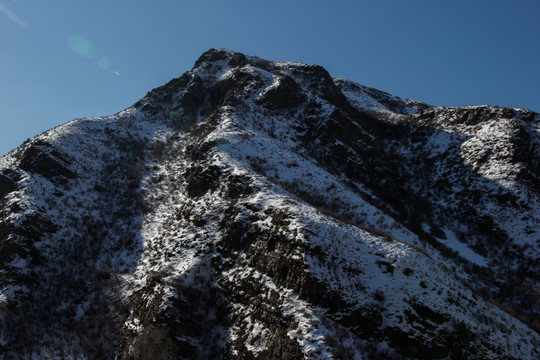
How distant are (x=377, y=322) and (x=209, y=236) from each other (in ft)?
38.1

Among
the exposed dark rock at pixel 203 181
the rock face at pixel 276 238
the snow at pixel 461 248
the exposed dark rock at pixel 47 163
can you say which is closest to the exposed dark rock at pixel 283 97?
the rock face at pixel 276 238

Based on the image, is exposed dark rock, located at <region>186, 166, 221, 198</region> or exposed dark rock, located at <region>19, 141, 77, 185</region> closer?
exposed dark rock, located at <region>186, 166, 221, 198</region>

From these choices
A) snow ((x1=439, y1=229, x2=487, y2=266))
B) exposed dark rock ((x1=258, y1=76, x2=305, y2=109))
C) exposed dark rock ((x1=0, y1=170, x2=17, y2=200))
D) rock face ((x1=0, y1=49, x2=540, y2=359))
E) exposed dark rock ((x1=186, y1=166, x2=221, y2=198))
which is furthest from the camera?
exposed dark rock ((x1=258, y1=76, x2=305, y2=109))

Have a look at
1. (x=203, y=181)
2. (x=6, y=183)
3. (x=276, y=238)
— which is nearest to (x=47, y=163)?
(x=6, y=183)

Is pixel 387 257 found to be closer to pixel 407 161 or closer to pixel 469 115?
pixel 407 161

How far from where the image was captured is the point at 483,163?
3503 cm

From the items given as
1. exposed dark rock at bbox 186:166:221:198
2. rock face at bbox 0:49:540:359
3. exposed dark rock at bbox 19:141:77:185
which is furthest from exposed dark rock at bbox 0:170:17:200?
exposed dark rock at bbox 186:166:221:198

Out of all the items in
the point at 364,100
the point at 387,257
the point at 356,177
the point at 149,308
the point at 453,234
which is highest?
the point at 364,100

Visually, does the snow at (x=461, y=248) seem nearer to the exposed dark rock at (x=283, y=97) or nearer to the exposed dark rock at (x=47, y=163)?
the exposed dark rock at (x=283, y=97)

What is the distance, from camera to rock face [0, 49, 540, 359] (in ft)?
43.7

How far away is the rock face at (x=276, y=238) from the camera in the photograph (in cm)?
1333

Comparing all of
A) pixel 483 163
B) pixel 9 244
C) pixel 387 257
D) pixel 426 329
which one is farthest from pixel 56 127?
pixel 483 163

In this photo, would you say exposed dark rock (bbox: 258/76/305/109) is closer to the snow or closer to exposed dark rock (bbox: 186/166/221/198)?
exposed dark rock (bbox: 186/166/221/198)

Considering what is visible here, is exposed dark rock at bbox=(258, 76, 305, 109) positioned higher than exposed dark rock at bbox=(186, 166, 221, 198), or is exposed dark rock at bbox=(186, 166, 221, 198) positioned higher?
exposed dark rock at bbox=(258, 76, 305, 109)
